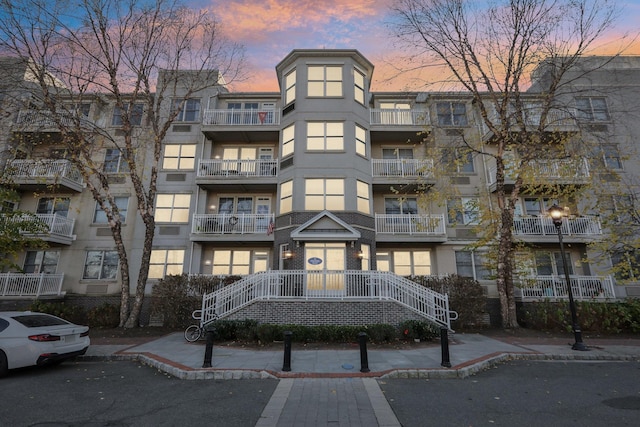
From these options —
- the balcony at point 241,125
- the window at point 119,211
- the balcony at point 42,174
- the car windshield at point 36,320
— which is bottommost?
the car windshield at point 36,320

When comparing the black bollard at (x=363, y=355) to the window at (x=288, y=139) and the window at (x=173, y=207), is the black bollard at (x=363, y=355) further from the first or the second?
the window at (x=173, y=207)

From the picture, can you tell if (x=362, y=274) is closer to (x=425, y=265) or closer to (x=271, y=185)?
(x=425, y=265)

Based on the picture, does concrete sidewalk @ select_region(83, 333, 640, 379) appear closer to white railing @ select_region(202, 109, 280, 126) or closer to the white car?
the white car

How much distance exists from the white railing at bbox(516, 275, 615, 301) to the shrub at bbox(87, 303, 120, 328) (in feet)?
65.4

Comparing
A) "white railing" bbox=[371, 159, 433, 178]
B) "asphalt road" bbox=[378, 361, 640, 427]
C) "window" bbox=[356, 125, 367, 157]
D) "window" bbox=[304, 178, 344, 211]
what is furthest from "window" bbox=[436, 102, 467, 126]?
"asphalt road" bbox=[378, 361, 640, 427]

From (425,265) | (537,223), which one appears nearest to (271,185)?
(425,265)

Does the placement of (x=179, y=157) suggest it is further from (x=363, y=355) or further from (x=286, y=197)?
(x=363, y=355)

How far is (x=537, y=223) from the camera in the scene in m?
17.0

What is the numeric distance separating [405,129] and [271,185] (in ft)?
28.6

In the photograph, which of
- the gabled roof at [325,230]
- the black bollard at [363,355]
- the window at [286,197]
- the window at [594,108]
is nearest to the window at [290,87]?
the window at [286,197]

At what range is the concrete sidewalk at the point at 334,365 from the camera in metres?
5.04

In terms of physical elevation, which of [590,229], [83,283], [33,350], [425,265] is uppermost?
[590,229]

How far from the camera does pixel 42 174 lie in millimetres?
17250

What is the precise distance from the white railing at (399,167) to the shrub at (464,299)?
20.7ft
